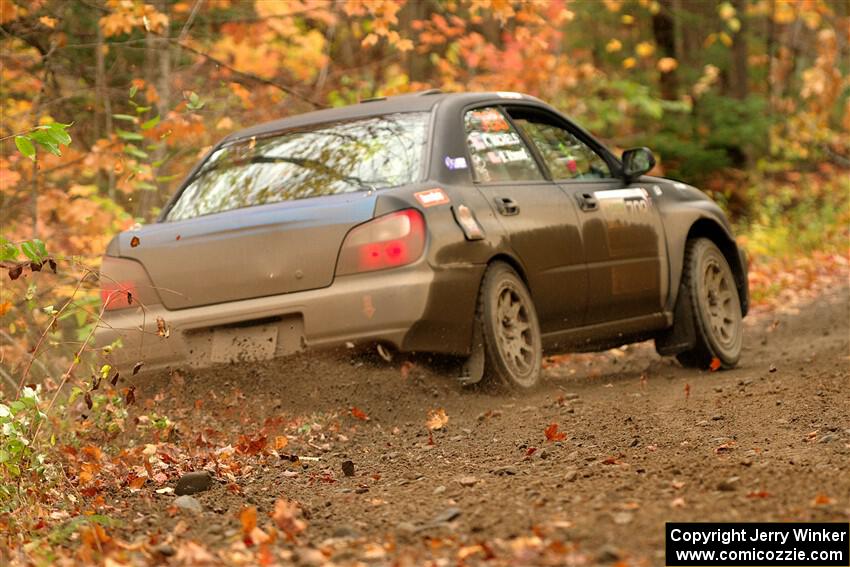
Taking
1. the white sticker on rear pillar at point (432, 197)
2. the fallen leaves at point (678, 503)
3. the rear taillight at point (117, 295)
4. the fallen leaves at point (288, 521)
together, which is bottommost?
the fallen leaves at point (288, 521)

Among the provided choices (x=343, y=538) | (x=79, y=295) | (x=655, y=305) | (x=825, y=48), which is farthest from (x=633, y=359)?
(x=825, y=48)

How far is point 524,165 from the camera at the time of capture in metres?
7.86

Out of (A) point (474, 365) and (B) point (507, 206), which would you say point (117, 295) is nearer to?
(A) point (474, 365)

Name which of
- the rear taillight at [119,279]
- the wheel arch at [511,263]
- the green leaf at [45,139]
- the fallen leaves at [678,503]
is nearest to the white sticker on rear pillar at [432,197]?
the wheel arch at [511,263]

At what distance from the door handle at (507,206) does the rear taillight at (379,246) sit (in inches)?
34.0

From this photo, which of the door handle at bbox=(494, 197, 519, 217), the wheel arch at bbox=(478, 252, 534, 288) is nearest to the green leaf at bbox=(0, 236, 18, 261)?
the wheel arch at bbox=(478, 252, 534, 288)

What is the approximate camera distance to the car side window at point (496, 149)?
749 centimetres

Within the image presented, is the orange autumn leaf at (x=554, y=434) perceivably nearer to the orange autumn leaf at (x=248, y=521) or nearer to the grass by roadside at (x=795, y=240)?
the orange autumn leaf at (x=248, y=521)

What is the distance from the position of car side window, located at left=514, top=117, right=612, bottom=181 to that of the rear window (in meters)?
1.00

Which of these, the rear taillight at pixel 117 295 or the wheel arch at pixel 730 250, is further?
the wheel arch at pixel 730 250

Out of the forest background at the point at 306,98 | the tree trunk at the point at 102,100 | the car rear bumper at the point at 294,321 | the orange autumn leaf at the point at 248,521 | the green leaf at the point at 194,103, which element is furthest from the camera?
the tree trunk at the point at 102,100

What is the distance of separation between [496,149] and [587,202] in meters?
0.73

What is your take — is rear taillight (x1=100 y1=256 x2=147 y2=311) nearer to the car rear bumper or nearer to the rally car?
the rally car

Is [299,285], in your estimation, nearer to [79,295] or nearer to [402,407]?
[402,407]
